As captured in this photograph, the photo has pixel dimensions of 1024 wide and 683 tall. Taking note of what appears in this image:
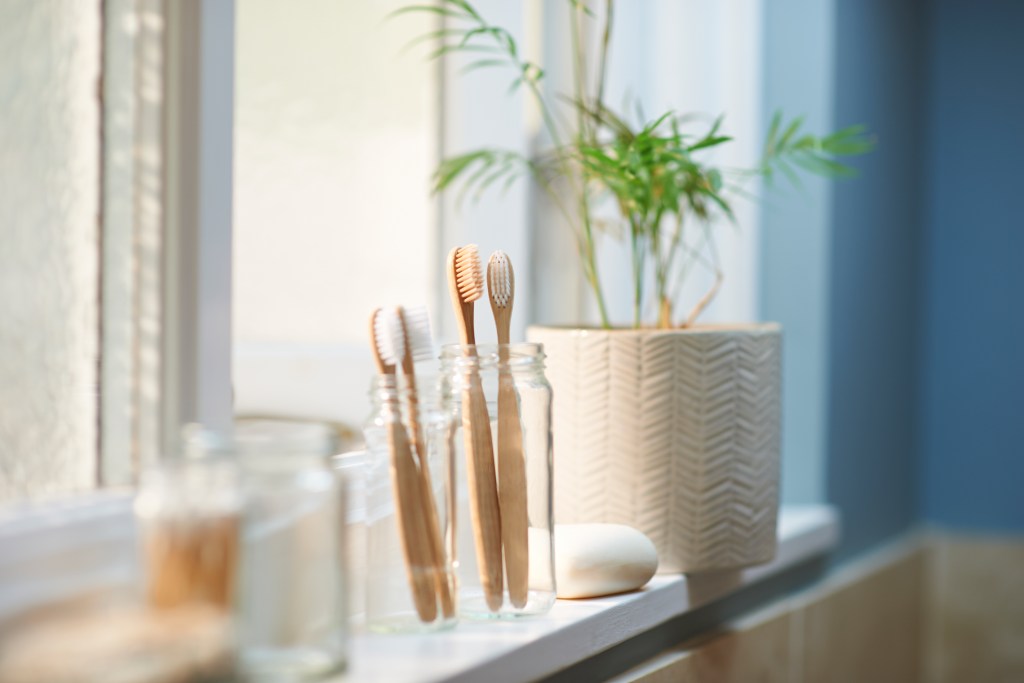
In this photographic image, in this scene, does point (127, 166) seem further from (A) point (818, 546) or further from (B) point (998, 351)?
(B) point (998, 351)

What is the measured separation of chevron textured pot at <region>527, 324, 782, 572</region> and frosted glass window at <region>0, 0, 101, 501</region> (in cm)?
41

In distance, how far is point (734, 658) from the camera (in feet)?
3.94

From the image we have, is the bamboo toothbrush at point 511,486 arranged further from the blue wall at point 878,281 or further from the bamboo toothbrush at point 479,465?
the blue wall at point 878,281

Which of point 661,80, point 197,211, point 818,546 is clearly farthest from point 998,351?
point 197,211

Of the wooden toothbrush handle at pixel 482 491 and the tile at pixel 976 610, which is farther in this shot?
the tile at pixel 976 610

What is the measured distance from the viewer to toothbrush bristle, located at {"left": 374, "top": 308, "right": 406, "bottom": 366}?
28.8 inches

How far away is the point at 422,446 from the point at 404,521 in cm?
5

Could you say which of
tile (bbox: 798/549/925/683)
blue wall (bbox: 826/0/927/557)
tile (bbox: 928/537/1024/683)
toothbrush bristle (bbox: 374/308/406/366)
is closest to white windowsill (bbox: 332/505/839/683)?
toothbrush bristle (bbox: 374/308/406/366)

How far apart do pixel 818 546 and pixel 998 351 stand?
73 cm

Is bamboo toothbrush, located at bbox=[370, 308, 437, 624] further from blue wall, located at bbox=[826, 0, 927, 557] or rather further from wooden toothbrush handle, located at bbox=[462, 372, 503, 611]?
blue wall, located at bbox=[826, 0, 927, 557]

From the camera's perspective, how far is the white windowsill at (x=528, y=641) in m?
0.67

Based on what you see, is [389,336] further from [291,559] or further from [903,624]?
[903,624]

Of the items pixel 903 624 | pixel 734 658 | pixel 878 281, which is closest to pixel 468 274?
pixel 734 658

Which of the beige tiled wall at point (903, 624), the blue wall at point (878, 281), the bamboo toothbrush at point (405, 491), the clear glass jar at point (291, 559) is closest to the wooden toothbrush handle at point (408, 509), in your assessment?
the bamboo toothbrush at point (405, 491)
